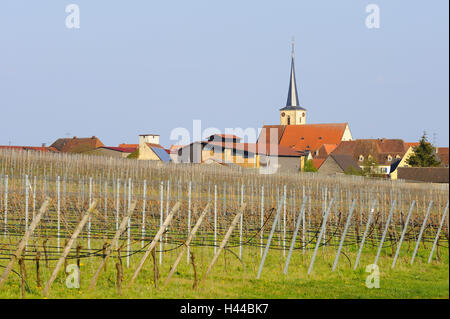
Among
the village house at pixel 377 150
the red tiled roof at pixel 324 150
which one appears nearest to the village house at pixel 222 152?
the village house at pixel 377 150

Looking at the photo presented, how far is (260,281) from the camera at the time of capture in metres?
12.2

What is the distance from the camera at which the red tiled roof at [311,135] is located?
99.8m

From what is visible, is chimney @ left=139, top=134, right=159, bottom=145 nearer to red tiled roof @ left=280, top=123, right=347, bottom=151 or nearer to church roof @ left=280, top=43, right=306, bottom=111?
red tiled roof @ left=280, top=123, right=347, bottom=151

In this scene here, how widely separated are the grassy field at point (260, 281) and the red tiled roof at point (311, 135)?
8455cm

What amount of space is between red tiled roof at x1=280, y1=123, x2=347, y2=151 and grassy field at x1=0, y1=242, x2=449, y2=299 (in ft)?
277

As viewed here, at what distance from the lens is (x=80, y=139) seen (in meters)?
90.0

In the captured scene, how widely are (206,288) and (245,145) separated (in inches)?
2143

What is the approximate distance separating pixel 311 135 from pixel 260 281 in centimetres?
8980

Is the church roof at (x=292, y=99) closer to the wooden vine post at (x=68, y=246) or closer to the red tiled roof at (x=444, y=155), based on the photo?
the red tiled roof at (x=444, y=155)

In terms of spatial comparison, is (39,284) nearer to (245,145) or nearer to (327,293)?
(327,293)

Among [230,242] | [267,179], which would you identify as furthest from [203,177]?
[230,242]

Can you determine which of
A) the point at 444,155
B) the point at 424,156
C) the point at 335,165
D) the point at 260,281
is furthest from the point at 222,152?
the point at 260,281

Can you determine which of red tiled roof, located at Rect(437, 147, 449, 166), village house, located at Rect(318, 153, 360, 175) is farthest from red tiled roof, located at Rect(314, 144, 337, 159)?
red tiled roof, located at Rect(437, 147, 449, 166)

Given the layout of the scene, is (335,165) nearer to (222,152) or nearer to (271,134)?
(222,152)
